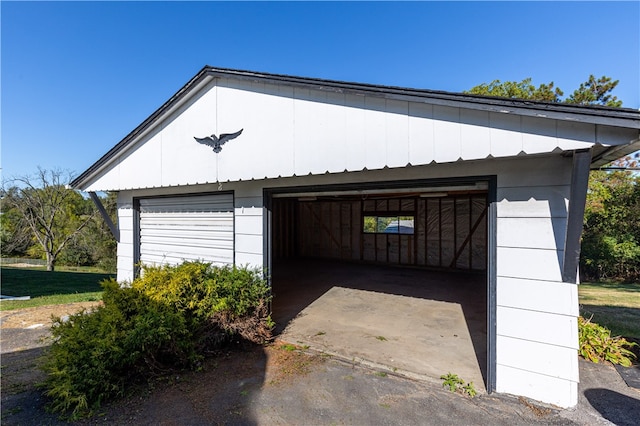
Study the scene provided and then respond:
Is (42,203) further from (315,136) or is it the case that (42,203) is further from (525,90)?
(525,90)

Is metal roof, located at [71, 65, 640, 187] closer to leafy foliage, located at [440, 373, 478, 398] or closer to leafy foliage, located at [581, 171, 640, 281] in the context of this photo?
leafy foliage, located at [440, 373, 478, 398]

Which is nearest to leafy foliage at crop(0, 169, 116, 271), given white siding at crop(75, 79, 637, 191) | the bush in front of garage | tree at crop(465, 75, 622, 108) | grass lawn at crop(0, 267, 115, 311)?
grass lawn at crop(0, 267, 115, 311)

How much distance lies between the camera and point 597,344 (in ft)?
12.6

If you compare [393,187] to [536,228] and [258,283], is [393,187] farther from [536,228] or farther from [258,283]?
[258,283]

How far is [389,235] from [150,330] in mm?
10761

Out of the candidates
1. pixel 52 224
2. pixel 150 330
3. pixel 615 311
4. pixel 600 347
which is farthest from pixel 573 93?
pixel 52 224

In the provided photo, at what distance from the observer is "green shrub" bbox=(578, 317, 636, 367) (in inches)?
149

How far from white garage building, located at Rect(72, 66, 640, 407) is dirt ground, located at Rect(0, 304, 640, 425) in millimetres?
374

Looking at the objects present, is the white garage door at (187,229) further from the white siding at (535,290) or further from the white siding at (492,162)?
the white siding at (535,290)

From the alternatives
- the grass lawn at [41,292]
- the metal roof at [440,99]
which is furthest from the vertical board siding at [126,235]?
the metal roof at [440,99]

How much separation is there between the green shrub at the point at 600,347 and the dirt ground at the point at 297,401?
222mm

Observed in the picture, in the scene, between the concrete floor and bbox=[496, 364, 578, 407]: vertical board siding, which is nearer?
bbox=[496, 364, 578, 407]: vertical board siding

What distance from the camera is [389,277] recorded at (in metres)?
10.2

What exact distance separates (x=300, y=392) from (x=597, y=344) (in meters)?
3.92
